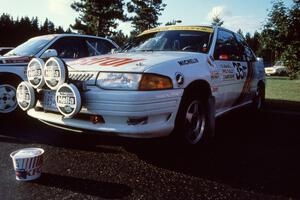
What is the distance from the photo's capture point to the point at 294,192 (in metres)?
2.71

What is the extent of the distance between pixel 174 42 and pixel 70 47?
8.84ft

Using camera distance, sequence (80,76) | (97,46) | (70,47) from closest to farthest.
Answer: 1. (80,76)
2. (70,47)
3. (97,46)

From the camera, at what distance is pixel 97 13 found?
32094 millimetres

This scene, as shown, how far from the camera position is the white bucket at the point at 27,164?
2738 millimetres

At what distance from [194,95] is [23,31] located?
64.9 metres

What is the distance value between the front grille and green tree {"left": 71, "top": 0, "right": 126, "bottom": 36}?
30024mm

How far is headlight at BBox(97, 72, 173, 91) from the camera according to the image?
3.07 meters

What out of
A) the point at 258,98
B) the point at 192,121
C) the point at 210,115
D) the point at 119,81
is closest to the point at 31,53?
the point at 119,81

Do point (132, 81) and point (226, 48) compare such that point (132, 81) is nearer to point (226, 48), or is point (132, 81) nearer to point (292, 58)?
point (226, 48)

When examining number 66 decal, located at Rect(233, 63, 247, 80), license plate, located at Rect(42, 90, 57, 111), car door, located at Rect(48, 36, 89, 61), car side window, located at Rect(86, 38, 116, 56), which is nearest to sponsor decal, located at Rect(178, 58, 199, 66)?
number 66 decal, located at Rect(233, 63, 247, 80)

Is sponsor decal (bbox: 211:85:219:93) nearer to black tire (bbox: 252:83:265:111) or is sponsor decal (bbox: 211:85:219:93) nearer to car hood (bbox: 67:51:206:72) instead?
car hood (bbox: 67:51:206:72)

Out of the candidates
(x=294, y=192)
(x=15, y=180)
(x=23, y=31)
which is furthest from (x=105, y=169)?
(x=23, y=31)

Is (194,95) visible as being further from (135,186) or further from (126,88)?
(135,186)

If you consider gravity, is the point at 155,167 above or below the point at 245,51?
below
